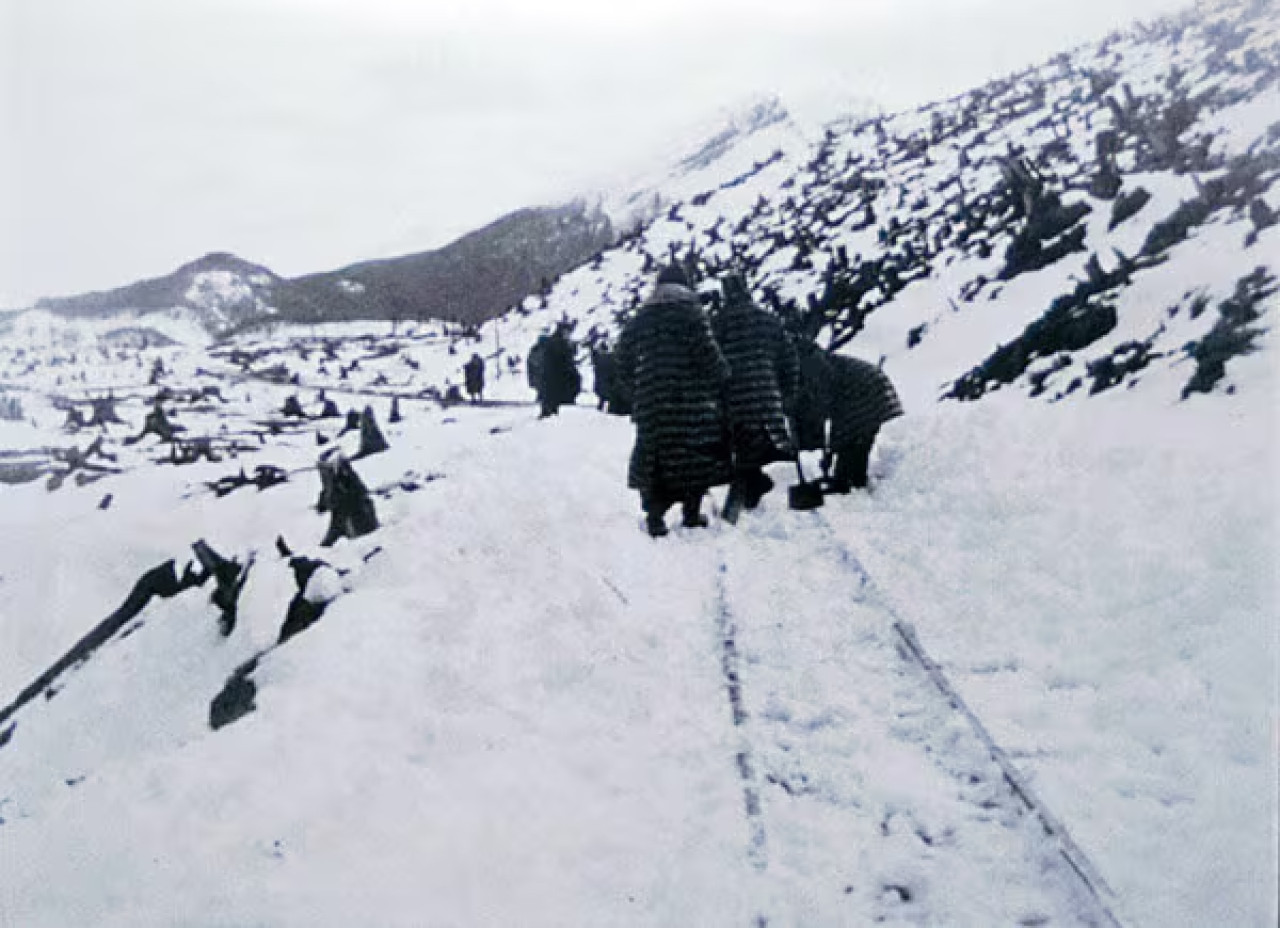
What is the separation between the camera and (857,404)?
8.70 meters

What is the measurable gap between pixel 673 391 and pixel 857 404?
6.95ft

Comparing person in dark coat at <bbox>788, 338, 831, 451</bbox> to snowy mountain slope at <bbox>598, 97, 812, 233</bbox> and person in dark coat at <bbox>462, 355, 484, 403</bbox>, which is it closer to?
person in dark coat at <bbox>462, 355, 484, 403</bbox>

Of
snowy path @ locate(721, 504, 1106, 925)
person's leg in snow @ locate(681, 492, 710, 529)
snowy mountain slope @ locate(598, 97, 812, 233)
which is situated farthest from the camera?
snowy mountain slope @ locate(598, 97, 812, 233)

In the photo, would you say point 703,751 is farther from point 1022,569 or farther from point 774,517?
point 774,517

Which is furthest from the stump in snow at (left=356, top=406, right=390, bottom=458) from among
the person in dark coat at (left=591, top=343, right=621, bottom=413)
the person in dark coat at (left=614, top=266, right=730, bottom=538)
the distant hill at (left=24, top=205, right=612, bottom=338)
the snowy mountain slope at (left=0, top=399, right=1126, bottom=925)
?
the distant hill at (left=24, top=205, right=612, bottom=338)

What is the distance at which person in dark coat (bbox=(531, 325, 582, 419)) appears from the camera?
16703 millimetres

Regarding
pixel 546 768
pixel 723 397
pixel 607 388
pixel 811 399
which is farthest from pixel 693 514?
pixel 607 388

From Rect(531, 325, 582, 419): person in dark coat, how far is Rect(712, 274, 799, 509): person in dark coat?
825cm

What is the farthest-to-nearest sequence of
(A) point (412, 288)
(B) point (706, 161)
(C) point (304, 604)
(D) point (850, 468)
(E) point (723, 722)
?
(B) point (706, 161) < (A) point (412, 288) < (D) point (850, 468) < (C) point (304, 604) < (E) point (723, 722)

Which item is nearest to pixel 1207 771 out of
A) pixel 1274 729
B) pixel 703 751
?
pixel 1274 729

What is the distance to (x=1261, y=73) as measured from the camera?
1933 cm

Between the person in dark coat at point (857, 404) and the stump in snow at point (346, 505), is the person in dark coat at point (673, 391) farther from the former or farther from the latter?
the stump in snow at point (346, 505)

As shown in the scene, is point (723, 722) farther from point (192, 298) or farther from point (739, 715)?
point (192, 298)

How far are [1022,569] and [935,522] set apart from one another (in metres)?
1.61
